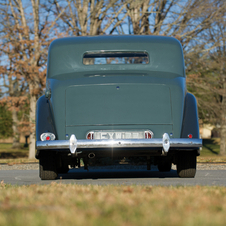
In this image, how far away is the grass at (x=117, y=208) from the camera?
3.07 meters

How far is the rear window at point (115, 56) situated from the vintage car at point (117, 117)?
15.9 inches

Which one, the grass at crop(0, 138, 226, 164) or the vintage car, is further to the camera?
the grass at crop(0, 138, 226, 164)

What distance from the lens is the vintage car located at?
6793mm

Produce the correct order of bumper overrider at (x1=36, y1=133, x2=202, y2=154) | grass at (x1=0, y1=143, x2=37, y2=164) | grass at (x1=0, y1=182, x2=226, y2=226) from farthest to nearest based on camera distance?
grass at (x1=0, y1=143, x2=37, y2=164), bumper overrider at (x1=36, y1=133, x2=202, y2=154), grass at (x1=0, y1=182, x2=226, y2=226)

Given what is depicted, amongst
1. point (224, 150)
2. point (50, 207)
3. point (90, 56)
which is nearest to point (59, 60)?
point (90, 56)

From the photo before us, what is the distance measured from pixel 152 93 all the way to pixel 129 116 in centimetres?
57

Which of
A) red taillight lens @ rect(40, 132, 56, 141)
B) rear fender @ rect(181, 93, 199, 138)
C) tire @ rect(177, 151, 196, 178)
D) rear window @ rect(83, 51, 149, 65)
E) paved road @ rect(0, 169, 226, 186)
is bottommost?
paved road @ rect(0, 169, 226, 186)

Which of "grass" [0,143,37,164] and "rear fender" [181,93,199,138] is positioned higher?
"rear fender" [181,93,199,138]

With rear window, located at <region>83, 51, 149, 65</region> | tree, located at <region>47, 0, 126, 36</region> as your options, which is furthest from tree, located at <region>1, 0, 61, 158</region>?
rear window, located at <region>83, 51, 149, 65</region>

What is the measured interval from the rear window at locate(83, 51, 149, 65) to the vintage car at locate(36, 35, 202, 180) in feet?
1.32

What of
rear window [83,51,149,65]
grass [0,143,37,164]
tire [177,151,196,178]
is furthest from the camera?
grass [0,143,37,164]

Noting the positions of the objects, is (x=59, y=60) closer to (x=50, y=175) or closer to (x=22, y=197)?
(x=50, y=175)

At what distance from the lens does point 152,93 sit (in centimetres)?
A: 710

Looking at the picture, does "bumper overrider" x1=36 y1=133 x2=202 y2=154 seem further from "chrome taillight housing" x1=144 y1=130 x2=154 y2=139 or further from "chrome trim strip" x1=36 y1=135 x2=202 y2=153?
"chrome taillight housing" x1=144 y1=130 x2=154 y2=139
